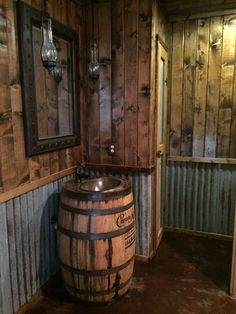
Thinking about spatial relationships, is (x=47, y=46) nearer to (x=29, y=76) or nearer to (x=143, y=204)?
(x=29, y=76)

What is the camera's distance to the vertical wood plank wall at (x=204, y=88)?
8.64ft

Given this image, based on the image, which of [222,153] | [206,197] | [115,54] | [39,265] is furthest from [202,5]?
[39,265]

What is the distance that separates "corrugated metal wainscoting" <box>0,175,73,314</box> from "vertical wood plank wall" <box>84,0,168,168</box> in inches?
25.8

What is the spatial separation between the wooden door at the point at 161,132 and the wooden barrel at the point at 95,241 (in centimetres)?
87

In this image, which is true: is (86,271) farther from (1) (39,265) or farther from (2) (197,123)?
(2) (197,123)

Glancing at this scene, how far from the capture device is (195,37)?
271cm

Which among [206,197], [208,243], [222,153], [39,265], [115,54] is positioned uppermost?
[115,54]

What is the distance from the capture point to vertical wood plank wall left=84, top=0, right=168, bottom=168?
2171 millimetres

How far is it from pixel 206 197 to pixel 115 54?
5.87 feet

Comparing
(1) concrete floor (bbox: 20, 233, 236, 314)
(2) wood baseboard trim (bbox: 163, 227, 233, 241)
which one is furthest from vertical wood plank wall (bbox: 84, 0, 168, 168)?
(2) wood baseboard trim (bbox: 163, 227, 233, 241)

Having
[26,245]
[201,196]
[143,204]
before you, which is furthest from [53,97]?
[201,196]

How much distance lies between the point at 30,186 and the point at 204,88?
201 cm

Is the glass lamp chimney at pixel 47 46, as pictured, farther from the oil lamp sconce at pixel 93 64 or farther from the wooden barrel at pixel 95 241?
the wooden barrel at pixel 95 241

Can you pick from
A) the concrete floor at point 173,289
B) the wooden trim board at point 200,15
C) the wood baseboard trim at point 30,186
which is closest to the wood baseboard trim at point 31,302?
the concrete floor at point 173,289
